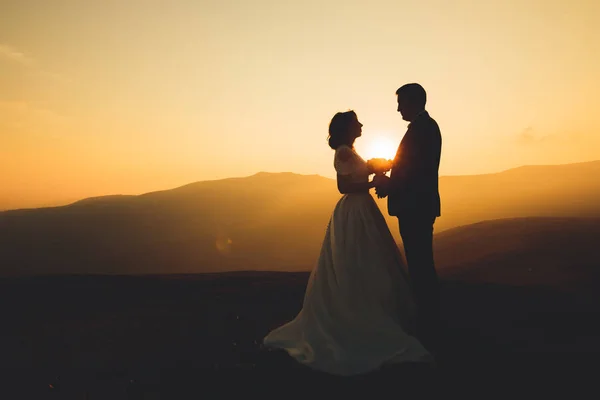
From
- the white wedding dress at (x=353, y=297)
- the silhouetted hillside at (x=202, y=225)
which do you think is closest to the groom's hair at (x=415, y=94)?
the white wedding dress at (x=353, y=297)

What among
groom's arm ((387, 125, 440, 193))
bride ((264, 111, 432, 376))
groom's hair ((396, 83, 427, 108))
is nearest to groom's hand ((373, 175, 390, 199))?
bride ((264, 111, 432, 376))

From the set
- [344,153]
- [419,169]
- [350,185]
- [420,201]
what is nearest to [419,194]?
[420,201]

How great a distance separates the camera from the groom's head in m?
5.48

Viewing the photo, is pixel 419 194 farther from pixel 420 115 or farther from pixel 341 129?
pixel 341 129

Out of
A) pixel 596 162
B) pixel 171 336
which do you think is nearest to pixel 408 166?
pixel 171 336

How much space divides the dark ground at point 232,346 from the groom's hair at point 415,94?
3.26m

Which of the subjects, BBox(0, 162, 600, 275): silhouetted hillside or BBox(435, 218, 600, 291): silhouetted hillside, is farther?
BBox(0, 162, 600, 275): silhouetted hillside

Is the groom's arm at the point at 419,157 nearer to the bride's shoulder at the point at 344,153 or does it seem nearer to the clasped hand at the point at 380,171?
the clasped hand at the point at 380,171

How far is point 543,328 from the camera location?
7129 millimetres

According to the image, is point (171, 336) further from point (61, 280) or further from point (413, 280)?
point (61, 280)

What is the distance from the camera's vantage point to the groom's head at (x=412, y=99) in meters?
5.48

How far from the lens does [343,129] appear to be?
19.3ft

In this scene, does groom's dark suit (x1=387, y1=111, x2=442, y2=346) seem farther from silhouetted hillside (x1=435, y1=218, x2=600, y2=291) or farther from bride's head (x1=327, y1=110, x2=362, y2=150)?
silhouetted hillside (x1=435, y1=218, x2=600, y2=291)

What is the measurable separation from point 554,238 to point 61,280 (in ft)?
75.1
